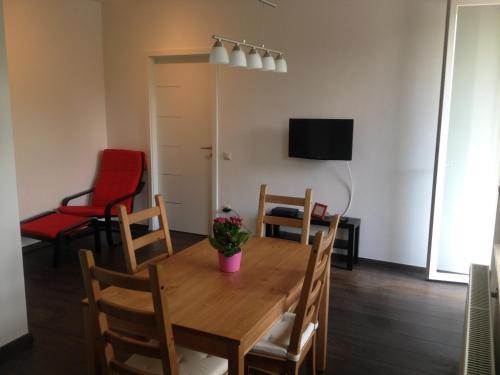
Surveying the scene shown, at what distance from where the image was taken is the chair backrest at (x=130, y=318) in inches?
59.9

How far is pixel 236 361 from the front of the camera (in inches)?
63.1

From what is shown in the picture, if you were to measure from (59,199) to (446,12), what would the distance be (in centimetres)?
442

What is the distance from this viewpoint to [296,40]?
14.6 ft

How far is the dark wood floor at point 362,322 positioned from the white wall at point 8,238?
0.21 meters

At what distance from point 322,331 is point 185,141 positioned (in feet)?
10.8

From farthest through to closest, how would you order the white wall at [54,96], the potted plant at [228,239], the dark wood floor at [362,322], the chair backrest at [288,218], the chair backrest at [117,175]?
the chair backrest at [117,175]
the white wall at [54,96]
the chair backrest at [288,218]
the dark wood floor at [362,322]
the potted plant at [228,239]

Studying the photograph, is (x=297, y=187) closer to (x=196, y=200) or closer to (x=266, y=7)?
(x=196, y=200)

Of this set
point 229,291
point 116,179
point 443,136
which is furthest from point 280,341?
point 116,179

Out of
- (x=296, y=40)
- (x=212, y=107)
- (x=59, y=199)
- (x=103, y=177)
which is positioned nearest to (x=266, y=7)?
(x=296, y=40)

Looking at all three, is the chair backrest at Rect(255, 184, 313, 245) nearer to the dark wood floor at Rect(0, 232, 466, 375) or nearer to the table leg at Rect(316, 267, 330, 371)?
the table leg at Rect(316, 267, 330, 371)

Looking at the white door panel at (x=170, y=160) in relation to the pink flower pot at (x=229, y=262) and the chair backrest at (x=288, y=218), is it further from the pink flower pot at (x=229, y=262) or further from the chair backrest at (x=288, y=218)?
the pink flower pot at (x=229, y=262)

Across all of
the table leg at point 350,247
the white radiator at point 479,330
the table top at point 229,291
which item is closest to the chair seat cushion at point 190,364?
the table top at point 229,291

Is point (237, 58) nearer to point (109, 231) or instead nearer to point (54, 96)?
point (109, 231)

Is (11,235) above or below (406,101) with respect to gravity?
below
